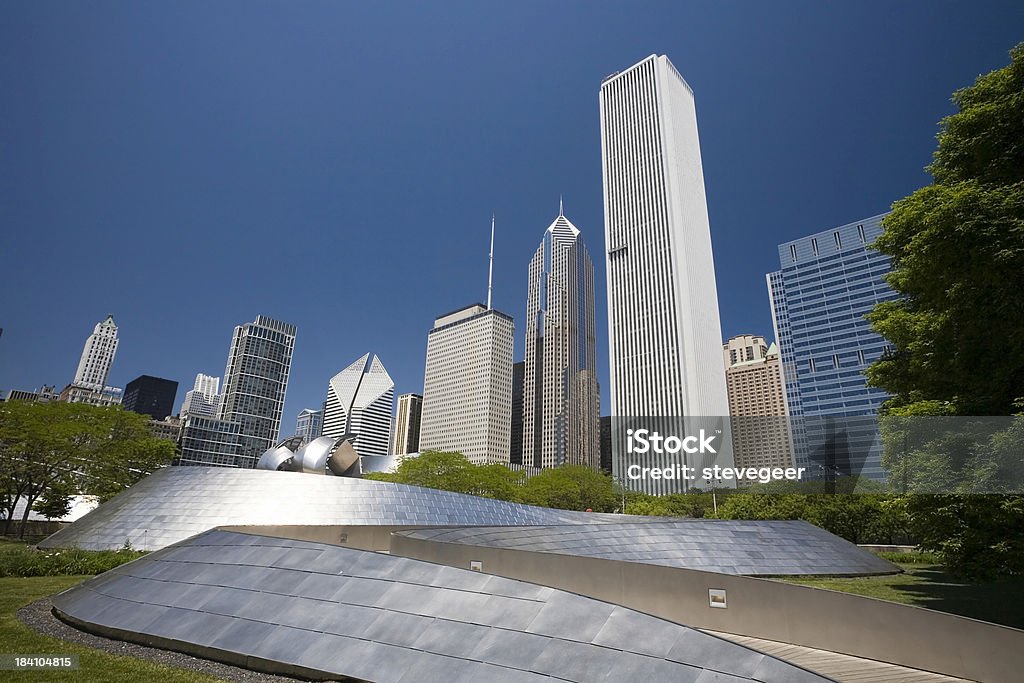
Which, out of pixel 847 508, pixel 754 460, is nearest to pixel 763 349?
pixel 754 460

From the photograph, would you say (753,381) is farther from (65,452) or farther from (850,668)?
(850,668)

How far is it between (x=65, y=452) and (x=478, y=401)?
5968 inches

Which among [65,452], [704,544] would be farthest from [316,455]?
[704,544]

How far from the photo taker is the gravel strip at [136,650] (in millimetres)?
7395

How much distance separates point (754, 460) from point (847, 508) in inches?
2061

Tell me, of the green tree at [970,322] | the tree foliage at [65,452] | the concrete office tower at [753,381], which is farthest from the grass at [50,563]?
the concrete office tower at [753,381]

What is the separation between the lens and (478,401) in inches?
7357

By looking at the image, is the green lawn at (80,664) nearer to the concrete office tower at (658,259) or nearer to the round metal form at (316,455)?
the round metal form at (316,455)

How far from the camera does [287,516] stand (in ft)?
91.9

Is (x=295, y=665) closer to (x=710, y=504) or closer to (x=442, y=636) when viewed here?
(x=442, y=636)

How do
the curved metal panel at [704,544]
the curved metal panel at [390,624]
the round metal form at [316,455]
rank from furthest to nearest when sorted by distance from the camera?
the round metal form at [316,455], the curved metal panel at [704,544], the curved metal panel at [390,624]

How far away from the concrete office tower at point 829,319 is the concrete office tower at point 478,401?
294ft

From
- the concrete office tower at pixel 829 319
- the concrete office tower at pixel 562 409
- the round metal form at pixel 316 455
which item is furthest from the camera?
the concrete office tower at pixel 562 409

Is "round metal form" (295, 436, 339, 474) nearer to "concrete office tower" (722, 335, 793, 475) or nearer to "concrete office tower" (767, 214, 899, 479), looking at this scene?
"concrete office tower" (722, 335, 793, 475)
